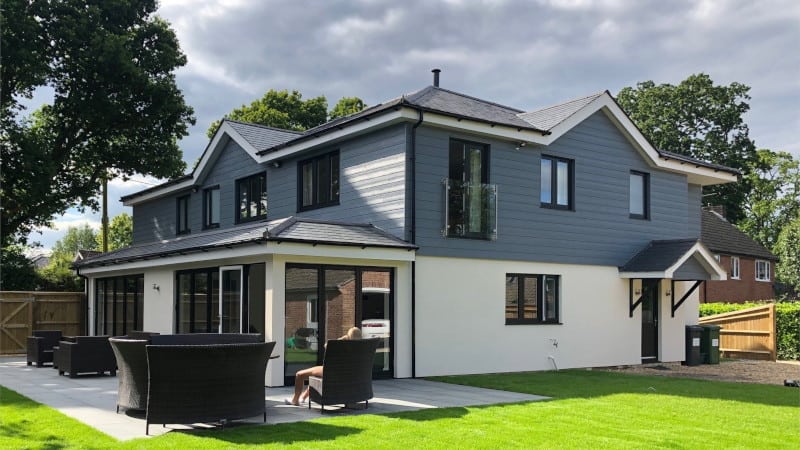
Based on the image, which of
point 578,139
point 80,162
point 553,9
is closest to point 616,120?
point 578,139

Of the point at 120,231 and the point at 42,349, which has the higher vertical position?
the point at 120,231

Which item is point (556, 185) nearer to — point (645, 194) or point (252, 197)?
point (645, 194)

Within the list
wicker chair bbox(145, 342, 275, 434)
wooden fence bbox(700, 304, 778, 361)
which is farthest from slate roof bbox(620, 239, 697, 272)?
wicker chair bbox(145, 342, 275, 434)

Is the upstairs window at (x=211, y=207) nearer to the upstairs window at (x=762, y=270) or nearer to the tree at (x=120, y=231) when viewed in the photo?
the upstairs window at (x=762, y=270)

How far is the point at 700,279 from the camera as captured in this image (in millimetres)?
18141

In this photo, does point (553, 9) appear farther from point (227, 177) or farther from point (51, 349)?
point (51, 349)

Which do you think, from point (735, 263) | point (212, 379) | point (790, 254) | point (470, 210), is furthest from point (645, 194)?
point (790, 254)

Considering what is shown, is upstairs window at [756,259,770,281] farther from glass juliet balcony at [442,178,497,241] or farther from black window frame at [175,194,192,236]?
black window frame at [175,194,192,236]

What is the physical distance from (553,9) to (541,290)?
6096mm

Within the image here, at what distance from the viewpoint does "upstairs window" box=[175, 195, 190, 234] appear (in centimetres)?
2409

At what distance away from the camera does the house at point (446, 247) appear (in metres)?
13.9

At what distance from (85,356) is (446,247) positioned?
7268 millimetres

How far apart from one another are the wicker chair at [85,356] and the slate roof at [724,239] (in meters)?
29.4

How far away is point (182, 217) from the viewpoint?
80.2ft
